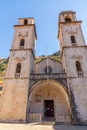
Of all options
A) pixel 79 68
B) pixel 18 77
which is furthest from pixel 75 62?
pixel 18 77

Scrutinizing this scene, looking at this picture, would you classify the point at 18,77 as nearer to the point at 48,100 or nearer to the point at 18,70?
the point at 18,70

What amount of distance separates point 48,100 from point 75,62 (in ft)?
19.2

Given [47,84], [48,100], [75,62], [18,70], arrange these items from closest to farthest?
1. [47,84]
2. [75,62]
3. [48,100]
4. [18,70]

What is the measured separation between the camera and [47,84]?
16031 mm

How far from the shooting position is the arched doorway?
50.0ft

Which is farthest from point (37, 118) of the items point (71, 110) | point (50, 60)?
point (50, 60)

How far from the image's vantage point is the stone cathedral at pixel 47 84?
13276 millimetres

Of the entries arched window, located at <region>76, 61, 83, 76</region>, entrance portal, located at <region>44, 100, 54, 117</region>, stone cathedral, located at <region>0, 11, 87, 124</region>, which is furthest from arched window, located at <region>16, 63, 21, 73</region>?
arched window, located at <region>76, 61, 83, 76</region>

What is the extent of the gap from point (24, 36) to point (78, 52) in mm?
8468

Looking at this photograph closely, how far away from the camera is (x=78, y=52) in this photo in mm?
17266

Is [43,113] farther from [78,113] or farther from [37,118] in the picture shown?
[78,113]

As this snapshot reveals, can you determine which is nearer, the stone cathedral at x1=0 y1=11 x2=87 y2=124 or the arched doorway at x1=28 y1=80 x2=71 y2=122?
the stone cathedral at x1=0 y1=11 x2=87 y2=124

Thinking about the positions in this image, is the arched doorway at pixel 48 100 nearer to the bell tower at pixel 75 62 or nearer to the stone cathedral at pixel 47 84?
the stone cathedral at pixel 47 84

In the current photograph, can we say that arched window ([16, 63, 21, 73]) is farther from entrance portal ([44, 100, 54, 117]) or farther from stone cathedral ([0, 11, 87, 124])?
entrance portal ([44, 100, 54, 117])
